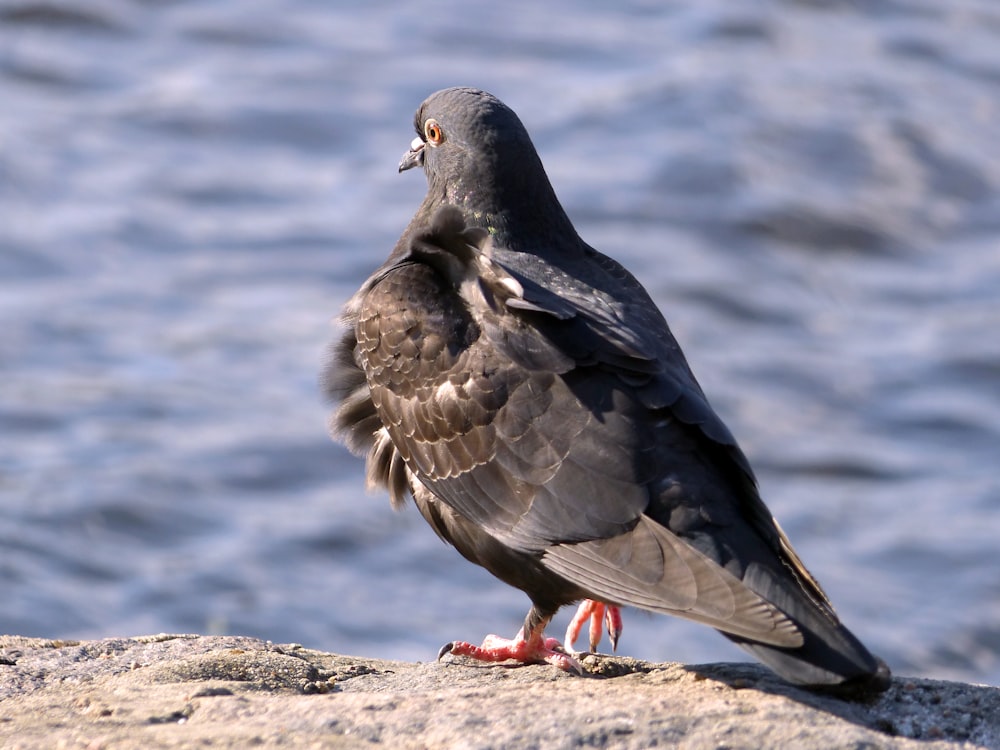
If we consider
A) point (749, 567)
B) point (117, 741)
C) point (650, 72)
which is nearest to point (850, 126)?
point (650, 72)

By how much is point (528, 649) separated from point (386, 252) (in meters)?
9.72

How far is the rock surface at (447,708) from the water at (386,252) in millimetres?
5724

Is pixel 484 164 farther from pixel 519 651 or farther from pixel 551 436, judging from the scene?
pixel 519 651

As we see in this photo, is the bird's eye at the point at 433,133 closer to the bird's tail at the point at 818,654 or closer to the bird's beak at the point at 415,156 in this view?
the bird's beak at the point at 415,156

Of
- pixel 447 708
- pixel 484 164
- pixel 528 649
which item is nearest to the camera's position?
pixel 447 708

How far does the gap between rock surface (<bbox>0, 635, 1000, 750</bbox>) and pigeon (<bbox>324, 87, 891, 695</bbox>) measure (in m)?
0.19

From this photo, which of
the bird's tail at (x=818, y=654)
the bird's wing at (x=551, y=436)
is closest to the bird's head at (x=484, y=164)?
the bird's wing at (x=551, y=436)

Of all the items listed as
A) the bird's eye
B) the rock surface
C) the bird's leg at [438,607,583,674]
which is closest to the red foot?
the bird's leg at [438,607,583,674]

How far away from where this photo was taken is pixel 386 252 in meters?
15.6

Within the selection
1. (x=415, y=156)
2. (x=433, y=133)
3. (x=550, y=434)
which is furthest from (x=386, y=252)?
(x=550, y=434)

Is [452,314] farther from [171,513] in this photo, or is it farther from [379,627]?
[171,513]

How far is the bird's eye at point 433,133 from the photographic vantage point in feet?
24.8

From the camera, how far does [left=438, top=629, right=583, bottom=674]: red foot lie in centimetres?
611

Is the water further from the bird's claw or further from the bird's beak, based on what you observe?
the bird's claw
